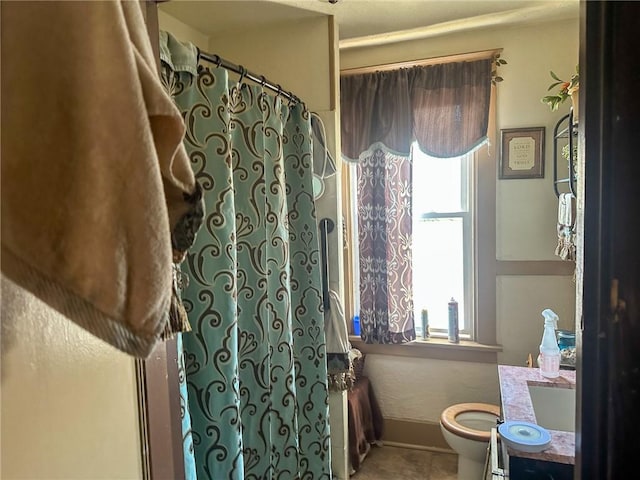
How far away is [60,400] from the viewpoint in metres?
0.66

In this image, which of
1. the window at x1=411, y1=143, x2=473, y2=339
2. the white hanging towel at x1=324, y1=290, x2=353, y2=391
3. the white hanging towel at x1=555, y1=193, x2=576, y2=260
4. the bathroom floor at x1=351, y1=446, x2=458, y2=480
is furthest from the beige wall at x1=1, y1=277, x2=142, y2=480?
the window at x1=411, y1=143, x2=473, y2=339

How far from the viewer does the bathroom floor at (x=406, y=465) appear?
8.04 feet

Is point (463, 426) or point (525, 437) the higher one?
point (525, 437)

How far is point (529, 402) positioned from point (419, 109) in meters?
1.64

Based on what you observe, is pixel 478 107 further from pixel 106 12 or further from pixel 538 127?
pixel 106 12

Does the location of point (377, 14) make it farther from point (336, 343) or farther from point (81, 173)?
point (81, 173)

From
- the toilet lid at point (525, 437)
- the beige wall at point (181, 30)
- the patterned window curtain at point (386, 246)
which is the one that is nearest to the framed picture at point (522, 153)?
the patterned window curtain at point (386, 246)

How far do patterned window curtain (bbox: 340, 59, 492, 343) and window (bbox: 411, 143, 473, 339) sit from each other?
0.13 m

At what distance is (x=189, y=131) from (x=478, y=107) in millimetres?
1769

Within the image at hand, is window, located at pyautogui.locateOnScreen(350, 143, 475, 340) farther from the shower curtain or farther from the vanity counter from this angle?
the shower curtain

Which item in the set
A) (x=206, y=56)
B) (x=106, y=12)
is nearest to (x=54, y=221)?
(x=106, y=12)

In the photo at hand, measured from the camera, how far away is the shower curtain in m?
1.20

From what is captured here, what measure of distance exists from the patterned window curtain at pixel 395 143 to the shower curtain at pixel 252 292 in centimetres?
89

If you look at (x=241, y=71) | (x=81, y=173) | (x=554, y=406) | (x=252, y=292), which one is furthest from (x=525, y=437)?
(x=241, y=71)
